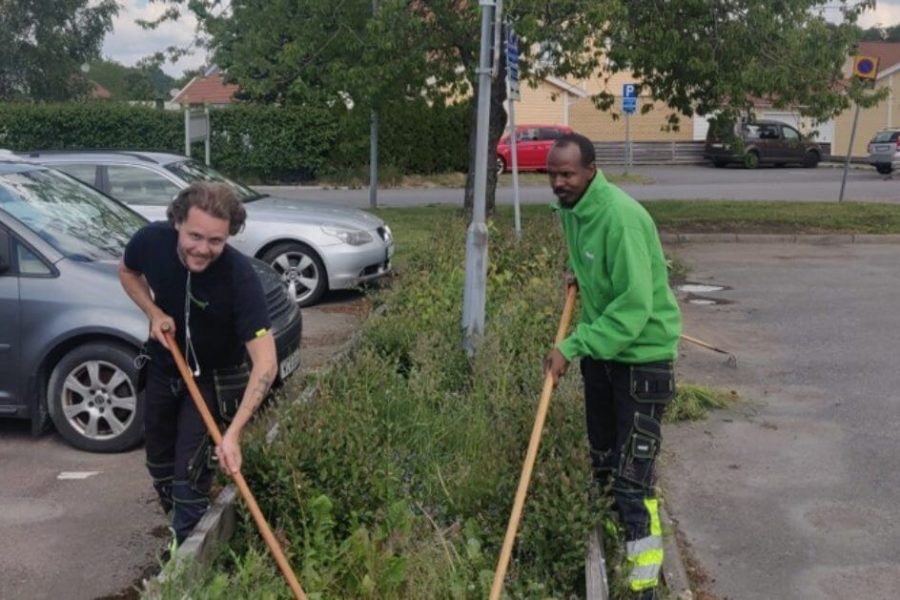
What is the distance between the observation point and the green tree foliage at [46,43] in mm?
40844

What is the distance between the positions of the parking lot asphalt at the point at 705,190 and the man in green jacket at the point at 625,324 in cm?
1924

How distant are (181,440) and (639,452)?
176 centimetres

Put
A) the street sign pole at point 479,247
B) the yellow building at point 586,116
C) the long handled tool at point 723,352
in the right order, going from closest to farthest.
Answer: the street sign pole at point 479,247, the long handled tool at point 723,352, the yellow building at point 586,116

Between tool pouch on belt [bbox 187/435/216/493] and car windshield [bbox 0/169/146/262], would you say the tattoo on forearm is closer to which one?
tool pouch on belt [bbox 187/435/216/493]

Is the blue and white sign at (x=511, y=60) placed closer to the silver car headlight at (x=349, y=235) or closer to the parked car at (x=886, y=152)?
the silver car headlight at (x=349, y=235)

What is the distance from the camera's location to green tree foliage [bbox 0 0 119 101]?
40.8m

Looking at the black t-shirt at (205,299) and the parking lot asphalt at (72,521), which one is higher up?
the black t-shirt at (205,299)

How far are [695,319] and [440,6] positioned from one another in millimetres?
6341

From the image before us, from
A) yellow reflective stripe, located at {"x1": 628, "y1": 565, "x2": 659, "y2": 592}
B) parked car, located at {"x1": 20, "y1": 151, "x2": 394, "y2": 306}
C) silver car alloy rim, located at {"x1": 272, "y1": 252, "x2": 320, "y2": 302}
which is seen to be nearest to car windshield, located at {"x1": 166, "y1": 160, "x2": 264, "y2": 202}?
parked car, located at {"x1": 20, "y1": 151, "x2": 394, "y2": 306}

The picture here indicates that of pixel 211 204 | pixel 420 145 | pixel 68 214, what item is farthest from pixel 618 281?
pixel 420 145

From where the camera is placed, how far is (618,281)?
4035mm

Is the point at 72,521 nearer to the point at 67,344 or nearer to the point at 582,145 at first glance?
the point at 67,344


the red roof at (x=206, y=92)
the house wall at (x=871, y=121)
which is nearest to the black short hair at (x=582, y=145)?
the red roof at (x=206, y=92)

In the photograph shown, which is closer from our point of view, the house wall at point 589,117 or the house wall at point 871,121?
the house wall at point 589,117
